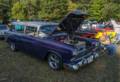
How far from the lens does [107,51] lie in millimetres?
7180

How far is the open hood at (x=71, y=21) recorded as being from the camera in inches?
212

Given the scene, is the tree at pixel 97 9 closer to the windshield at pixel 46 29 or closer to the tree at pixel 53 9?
the tree at pixel 53 9

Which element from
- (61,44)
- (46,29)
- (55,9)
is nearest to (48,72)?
(61,44)

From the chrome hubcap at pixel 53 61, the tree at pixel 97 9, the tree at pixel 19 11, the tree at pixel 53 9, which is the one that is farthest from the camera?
the tree at pixel 19 11

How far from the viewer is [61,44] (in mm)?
5148

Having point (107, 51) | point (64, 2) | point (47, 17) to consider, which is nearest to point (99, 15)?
point (64, 2)

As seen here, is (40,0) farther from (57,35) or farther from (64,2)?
(57,35)

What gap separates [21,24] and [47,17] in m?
17.8

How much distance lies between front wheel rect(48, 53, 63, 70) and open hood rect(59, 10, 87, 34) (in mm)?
1055

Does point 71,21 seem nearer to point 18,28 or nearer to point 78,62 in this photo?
point 78,62

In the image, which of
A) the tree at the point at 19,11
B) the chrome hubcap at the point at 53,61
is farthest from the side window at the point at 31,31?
the tree at the point at 19,11

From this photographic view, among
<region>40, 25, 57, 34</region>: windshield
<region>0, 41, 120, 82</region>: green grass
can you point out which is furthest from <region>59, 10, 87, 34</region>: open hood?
<region>0, 41, 120, 82</region>: green grass

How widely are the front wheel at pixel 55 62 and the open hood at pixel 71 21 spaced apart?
3.46 ft

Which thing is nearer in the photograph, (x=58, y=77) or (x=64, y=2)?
(x=58, y=77)
